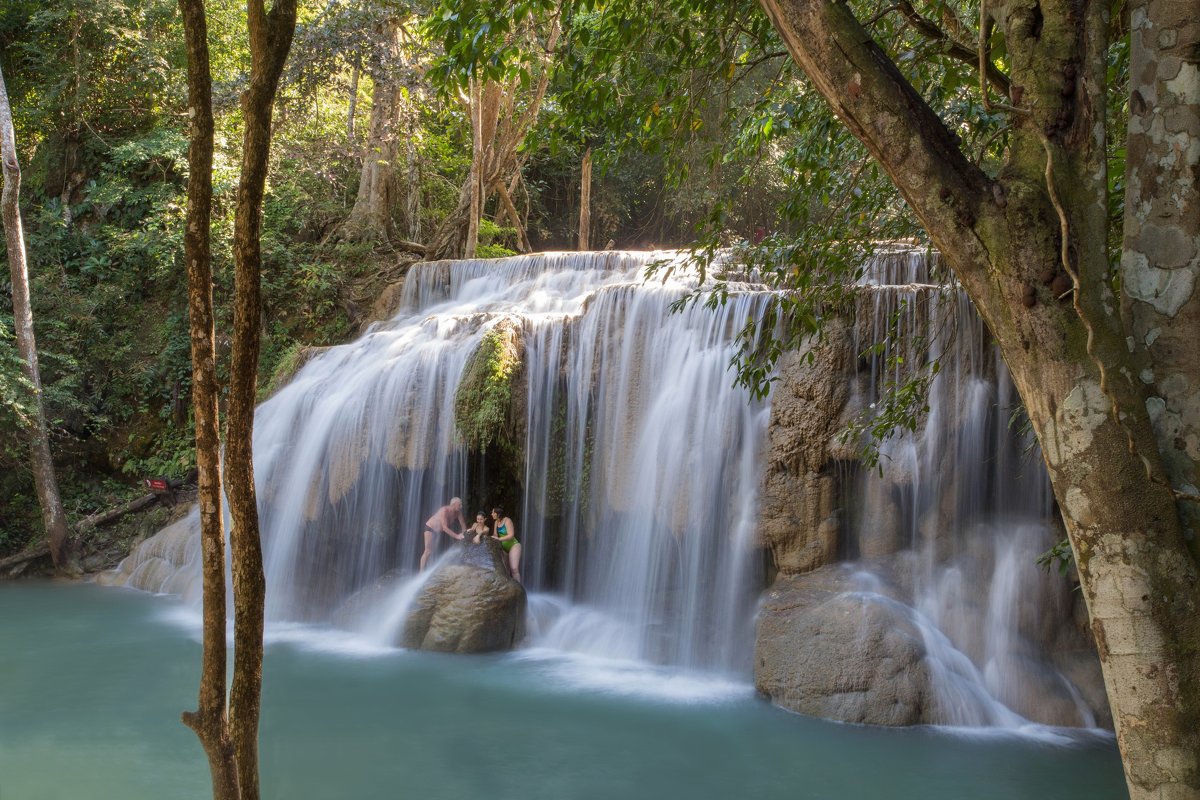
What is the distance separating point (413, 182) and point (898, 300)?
1240cm

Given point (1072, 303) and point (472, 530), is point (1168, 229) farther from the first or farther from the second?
point (472, 530)

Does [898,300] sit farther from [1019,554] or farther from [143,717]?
[143,717]

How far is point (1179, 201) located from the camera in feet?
7.35

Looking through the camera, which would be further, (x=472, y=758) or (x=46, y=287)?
(x=46, y=287)

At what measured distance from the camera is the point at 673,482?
380 inches

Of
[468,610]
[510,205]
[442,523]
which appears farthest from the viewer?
[510,205]

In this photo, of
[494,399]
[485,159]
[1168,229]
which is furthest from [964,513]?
[485,159]

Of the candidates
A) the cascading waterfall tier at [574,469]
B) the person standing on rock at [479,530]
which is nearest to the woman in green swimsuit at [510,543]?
the person standing on rock at [479,530]

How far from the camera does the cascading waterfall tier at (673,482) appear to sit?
806 cm

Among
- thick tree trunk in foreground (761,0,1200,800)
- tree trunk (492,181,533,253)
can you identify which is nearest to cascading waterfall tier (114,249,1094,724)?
thick tree trunk in foreground (761,0,1200,800)

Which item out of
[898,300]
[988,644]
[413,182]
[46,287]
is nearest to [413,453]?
[898,300]

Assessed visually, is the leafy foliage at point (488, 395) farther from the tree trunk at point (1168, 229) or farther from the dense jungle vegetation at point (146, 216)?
the tree trunk at point (1168, 229)

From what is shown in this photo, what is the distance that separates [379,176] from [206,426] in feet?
49.6

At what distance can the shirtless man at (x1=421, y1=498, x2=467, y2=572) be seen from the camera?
10094 millimetres
